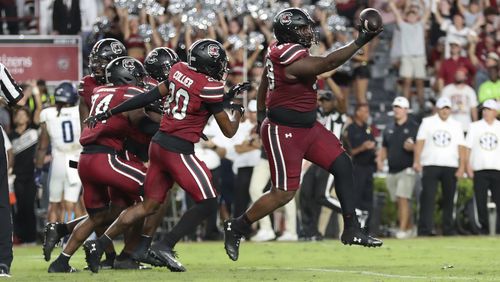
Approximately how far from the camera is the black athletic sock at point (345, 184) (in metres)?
11.2

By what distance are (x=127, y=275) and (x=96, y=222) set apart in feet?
2.28

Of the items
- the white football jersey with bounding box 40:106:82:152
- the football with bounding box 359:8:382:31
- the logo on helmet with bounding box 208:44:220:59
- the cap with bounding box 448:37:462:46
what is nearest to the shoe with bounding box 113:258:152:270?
the logo on helmet with bounding box 208:44:220:59

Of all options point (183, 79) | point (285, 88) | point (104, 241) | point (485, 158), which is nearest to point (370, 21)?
point (285, 88)

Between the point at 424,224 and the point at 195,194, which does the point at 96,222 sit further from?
the point at 424,224

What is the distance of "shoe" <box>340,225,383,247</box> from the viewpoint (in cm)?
1109

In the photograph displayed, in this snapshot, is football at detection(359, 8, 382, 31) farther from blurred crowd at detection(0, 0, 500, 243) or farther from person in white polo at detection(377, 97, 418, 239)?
person in white polo at detection(377, 97, 418, 239)

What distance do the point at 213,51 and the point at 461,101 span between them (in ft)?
36.9

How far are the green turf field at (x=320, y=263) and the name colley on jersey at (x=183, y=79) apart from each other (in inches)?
62.2

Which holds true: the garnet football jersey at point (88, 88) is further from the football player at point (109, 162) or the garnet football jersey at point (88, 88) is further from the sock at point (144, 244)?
the sock at point (144, 244)

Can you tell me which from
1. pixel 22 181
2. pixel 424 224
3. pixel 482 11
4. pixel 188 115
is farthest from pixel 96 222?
pixel 482 11

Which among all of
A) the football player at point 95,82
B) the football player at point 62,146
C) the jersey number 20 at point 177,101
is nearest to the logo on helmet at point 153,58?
the football player at point 95,82

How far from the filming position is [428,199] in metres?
19.5

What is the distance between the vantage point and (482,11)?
24078 millimetres

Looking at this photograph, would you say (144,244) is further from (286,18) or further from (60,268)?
(286,18)
